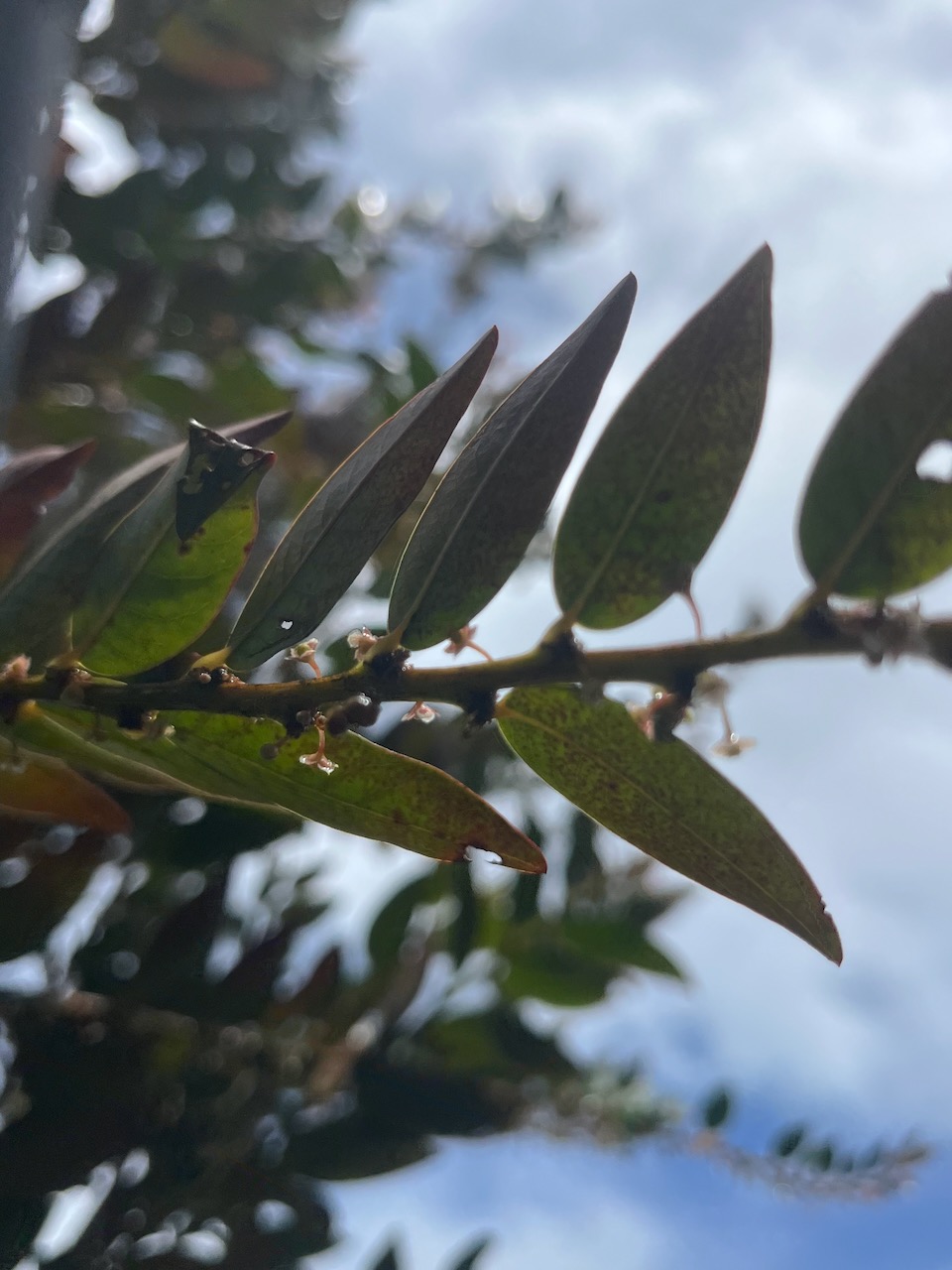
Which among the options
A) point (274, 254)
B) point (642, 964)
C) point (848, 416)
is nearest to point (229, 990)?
point (642, 964)

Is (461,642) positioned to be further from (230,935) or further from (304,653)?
(230,935)

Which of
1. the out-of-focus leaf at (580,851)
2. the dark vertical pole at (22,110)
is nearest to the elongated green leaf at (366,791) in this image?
the dark vertical pole at (22,110)

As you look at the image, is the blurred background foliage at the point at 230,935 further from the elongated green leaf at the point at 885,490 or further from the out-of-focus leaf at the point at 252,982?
the elongated green leaf at the point at 885,490

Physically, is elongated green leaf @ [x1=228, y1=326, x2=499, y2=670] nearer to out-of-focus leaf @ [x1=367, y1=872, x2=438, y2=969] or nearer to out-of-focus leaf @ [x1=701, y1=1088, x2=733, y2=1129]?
out-of-focus leaf @ [x1=367, y1=872, x2=438, y2=969]

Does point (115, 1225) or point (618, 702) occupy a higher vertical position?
point (618, 702)

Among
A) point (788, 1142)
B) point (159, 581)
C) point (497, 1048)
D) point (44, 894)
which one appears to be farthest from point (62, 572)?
point (788, 1142)

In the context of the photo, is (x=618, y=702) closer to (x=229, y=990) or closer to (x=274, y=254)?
(x=229, y=990)
